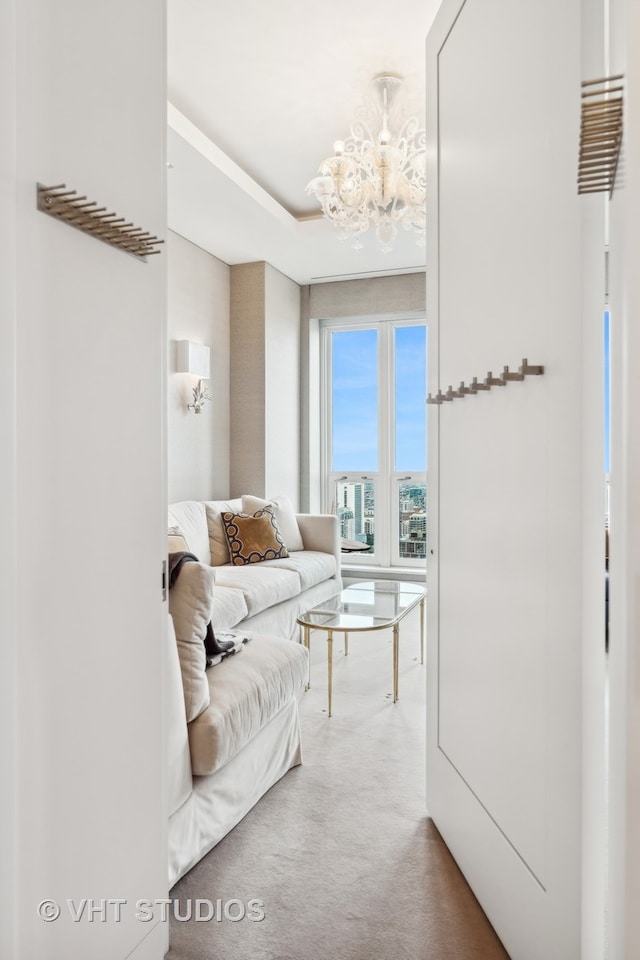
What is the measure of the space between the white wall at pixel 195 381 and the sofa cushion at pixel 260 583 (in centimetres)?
89

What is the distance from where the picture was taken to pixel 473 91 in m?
1.69

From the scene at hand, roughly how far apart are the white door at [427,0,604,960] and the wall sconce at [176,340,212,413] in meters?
2.78

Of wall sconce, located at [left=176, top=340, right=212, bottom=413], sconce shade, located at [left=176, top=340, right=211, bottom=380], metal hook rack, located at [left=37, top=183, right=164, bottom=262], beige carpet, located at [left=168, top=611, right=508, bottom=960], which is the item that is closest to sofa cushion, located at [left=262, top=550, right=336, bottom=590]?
wall sconce, located at [left=176, top=340, right=212, bottom=413]

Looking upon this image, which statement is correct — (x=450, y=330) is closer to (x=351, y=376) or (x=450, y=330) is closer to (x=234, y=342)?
(x=234, y=342)

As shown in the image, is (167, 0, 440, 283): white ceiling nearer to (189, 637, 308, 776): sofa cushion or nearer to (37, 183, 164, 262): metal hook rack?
(37, 183, 164, 262): metal hook rack

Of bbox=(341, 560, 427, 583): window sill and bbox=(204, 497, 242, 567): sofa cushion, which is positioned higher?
bbox=(204, 497, 242, 567): sofa cushion

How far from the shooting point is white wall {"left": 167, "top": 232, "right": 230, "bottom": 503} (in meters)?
4.43

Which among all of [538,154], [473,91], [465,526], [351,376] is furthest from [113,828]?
[351,376]

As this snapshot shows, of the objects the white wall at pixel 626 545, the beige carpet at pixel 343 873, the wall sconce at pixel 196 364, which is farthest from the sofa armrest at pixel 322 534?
the white wall at pixel 626 545

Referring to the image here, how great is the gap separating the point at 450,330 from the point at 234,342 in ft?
11.7

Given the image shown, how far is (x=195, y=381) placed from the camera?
466cm

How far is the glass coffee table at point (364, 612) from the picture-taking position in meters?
2.97

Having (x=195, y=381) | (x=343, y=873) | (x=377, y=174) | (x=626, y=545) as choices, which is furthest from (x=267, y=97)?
(x=343, y=873)

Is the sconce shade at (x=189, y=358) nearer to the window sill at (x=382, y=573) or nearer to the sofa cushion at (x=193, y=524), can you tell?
the sofa cushion at (x=193, y=524)
